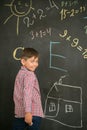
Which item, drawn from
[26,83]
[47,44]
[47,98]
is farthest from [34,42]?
[26,83]

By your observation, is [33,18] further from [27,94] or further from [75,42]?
[27,94]

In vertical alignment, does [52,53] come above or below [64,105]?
above

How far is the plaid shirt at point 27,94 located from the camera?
2.50 m

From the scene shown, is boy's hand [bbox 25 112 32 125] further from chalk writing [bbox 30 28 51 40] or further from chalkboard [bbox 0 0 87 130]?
chalk writing [bbox 30 28 51 40]

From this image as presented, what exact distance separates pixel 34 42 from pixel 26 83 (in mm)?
715

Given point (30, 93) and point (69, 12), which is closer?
point (30, 93)

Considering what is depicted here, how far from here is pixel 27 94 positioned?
2492mm

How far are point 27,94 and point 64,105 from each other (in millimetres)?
677

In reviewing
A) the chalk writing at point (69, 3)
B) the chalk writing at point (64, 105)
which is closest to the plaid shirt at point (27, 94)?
the chalk writing at point (64, 105)

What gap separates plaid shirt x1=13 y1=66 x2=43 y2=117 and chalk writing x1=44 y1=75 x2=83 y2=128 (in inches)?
20.1

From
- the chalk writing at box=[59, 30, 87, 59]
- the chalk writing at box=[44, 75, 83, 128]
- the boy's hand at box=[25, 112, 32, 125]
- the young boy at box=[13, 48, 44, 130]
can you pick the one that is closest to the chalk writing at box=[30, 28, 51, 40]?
the chalk writing at box=[59, 30, 87, 59]

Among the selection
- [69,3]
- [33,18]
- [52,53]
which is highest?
[69,3]

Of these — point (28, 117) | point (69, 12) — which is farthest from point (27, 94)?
point (69, 12)

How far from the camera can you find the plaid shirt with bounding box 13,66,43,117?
2498 mm
